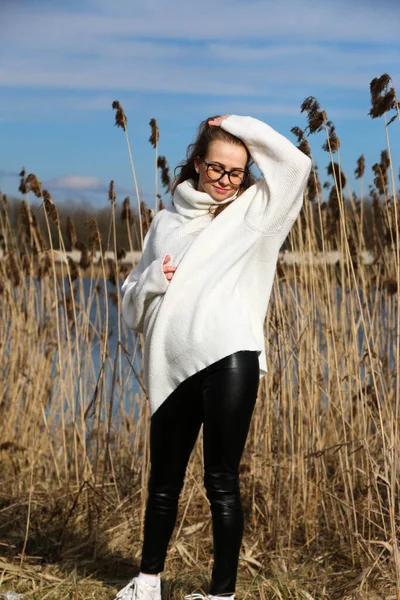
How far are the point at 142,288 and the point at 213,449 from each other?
443 mm

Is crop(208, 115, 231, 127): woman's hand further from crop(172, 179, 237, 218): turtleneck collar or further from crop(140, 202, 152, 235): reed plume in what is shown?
crop(140, 202, 152, 235): reed plume

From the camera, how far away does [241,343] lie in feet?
6.41

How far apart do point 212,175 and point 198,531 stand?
1.47m

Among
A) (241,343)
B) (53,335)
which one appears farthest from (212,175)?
(53,335)

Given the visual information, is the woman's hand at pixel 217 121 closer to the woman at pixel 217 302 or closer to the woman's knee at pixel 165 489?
the woman at pixel 217 302

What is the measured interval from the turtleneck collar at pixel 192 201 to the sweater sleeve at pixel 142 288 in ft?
0.50

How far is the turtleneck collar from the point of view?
2.08 meters

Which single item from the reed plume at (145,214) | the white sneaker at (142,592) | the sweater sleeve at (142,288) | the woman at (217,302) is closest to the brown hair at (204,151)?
the woman at (217,302)

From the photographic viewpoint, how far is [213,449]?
2006 mm

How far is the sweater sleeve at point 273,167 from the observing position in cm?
201

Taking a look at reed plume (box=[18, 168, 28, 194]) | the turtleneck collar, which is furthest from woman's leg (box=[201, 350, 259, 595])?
reed plume (box=[18, 168, 28, 194])

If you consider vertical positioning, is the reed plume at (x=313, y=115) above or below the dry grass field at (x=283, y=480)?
above

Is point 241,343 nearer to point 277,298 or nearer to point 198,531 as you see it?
point 277,298

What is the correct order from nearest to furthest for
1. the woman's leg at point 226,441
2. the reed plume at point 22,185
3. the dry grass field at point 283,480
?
the woman's leg at point 226,441 < the dry grass field at point 283,480 < the reed plume at point 22,185
